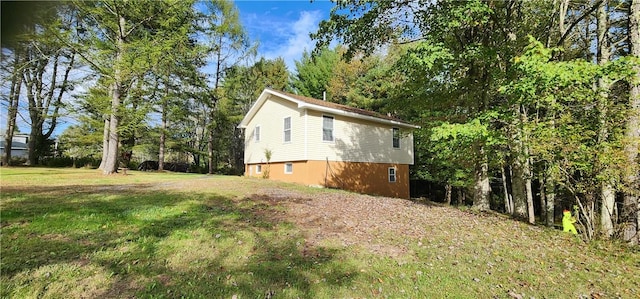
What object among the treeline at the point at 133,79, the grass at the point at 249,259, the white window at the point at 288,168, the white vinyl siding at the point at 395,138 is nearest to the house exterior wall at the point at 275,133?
the white window at the point at 288,168

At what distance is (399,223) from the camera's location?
7.57m

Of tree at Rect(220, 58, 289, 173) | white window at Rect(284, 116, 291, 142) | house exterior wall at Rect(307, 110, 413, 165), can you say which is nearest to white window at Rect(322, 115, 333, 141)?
house exterior wall at Rect(307, 110, 413, 165)

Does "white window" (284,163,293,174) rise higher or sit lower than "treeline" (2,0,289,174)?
lower

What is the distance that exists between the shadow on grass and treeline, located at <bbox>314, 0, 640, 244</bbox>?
226 inches

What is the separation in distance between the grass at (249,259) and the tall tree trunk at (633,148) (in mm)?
780

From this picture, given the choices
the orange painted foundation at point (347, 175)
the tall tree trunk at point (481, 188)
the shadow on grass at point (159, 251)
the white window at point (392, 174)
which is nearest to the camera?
the shadow on grass at point (159, 251)

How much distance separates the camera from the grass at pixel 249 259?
4031 mm

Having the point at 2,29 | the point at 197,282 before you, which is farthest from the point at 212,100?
the point at 2,29

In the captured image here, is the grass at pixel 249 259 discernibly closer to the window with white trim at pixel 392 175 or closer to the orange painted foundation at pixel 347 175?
the orange painted foundation at pixel 347 175

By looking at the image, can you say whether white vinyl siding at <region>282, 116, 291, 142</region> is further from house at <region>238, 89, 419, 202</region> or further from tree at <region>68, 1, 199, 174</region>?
tree at <region>68, 1, 199, 174</region>

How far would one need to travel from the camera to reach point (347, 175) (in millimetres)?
15945

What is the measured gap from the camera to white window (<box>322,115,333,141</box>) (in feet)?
50.2

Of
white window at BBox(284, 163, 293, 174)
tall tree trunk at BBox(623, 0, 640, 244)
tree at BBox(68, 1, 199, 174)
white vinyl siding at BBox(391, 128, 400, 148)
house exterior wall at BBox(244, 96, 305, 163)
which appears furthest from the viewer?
white vinyl siding at BBox(391, 128, 400, 148)

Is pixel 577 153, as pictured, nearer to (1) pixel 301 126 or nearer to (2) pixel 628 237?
(2) pixel 628 237
